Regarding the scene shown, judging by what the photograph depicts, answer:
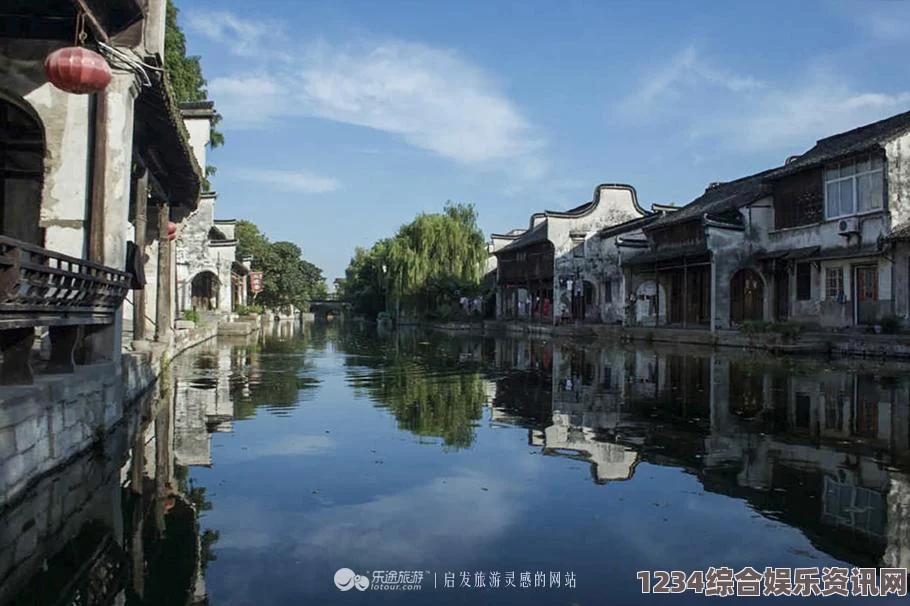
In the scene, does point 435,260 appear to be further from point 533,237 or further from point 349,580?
point 349,580

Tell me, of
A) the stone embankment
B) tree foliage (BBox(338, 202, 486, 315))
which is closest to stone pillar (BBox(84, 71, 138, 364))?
the stone embankment

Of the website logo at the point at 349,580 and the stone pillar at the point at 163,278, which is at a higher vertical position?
the stone pillar at the point at 163,278

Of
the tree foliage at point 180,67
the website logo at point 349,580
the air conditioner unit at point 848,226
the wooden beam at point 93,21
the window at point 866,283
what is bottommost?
the website logo at point 349,580

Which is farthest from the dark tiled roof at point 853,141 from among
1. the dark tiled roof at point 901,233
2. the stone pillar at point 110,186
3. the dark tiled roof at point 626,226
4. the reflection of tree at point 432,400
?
the stone pillar at point 110,186

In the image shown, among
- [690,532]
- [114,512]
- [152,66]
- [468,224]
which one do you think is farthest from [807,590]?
[468,224]

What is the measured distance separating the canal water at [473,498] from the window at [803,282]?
42.4ft

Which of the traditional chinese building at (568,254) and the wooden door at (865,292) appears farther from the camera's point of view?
the traditional chinese building at (568,254)

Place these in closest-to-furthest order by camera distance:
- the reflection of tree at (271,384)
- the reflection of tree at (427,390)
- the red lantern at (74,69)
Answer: the red lantern at (74,69), the reflection of tree at (427,390), the reflection of tree at (271,384)

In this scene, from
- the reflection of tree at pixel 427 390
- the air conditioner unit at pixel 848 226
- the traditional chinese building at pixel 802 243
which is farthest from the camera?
the air conditioner unit at pixel 848 226

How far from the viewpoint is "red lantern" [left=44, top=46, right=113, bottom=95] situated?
22.9 ft

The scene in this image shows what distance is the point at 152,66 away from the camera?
9.11m

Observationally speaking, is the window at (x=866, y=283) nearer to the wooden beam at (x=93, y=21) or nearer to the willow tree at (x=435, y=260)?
the wooden beam at (x=93, y=21)

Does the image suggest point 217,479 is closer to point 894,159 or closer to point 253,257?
point 894,159

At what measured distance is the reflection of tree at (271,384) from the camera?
36.9 ft
